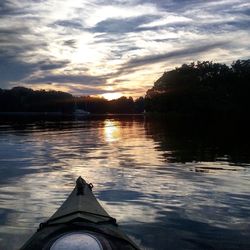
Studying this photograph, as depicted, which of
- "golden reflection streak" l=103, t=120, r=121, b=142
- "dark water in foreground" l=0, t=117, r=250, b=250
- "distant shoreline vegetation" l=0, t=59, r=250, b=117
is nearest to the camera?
"dark water in foreground" l=0, t=117, r=250, b=250

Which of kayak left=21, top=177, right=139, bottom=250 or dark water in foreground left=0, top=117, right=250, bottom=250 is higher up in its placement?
kayak left=21, top=177, right=139, bottom=250

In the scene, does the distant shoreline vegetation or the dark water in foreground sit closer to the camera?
the dark water in foreground

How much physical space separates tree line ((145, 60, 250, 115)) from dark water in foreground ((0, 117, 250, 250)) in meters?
134

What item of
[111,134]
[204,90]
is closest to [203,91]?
[204,90]

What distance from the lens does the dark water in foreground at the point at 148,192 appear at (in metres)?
12.6

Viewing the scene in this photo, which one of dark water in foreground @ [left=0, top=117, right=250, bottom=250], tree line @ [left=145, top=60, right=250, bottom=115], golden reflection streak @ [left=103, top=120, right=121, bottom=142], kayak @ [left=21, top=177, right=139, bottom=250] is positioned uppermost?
tree line @ [left=145, top=60, right=250, bottom=115]

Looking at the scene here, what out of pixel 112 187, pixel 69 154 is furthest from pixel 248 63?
pixel 112 187

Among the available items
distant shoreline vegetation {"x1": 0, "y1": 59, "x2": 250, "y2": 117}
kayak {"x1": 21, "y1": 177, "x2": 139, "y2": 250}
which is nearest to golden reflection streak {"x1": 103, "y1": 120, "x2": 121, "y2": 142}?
kayak {"x1": 21, "y1": 177, "x2": 139, "y2": 250}

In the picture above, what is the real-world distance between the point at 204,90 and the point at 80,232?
164 meters

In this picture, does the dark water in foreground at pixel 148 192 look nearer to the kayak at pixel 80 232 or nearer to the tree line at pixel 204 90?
the kayak at pixel 80 232

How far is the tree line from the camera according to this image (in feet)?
533

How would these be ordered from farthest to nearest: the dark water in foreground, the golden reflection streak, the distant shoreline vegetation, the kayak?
the distant shoreline vegetation
the golden reflection streak
the dark water in foreground
the kayak

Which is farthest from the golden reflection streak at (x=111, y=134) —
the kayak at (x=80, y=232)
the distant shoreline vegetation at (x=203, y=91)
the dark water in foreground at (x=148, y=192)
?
the distant shoreline vegetation at (x=203, y=91)

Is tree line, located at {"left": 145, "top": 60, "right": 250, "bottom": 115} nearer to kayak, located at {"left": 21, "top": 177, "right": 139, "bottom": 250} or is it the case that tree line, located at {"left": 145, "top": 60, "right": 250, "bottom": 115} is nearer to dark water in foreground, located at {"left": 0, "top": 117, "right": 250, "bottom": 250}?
dark water in foreground, located at {"left": 0, "top": 117, "right": 250, "bottom": 250}
